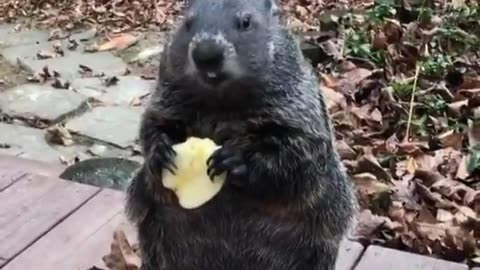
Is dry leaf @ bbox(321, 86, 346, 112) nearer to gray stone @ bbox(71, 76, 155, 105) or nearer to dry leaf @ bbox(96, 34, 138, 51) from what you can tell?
gray stone @ bbox(71, 76, 155, 105)

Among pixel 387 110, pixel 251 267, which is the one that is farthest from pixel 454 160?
pixel 251 267

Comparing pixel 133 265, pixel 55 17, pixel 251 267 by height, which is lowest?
pixel 55 17

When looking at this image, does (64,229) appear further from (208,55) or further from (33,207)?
(208,55)

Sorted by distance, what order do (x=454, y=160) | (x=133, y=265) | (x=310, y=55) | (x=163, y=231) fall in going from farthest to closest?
(x=310, y=55), (x=454, y=160), (x=133, y=265), (x=163, y=231)

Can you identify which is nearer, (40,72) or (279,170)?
(279,170)

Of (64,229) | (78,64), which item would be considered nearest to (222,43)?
(64,229)

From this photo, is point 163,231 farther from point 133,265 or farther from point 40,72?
point 40,72

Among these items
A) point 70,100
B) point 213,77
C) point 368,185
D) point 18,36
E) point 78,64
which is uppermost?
point 213,77
